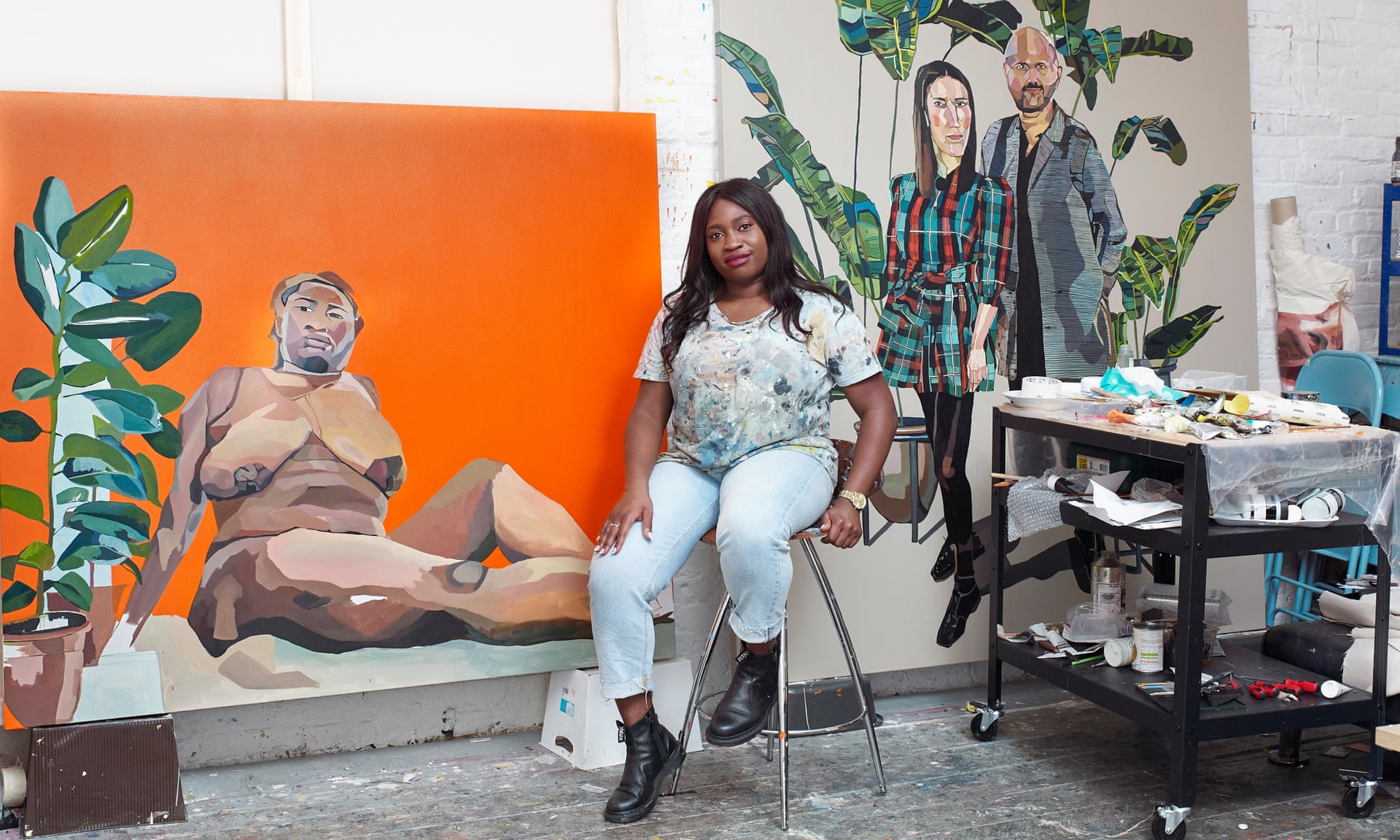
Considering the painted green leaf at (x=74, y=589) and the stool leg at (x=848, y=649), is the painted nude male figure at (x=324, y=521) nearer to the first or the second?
the painted green leaf at (x=74, y=589)

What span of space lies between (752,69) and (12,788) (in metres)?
2.41

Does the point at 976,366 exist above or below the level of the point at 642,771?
above

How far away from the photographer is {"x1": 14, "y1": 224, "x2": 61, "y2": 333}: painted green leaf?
2420mm

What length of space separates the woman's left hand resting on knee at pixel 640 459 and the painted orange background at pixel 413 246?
0.18 metres

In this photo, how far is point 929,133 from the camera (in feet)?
10.2

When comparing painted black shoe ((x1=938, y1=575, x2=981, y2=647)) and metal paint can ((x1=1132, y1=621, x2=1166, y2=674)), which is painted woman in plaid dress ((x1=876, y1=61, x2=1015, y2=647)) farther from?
metal paint can ((x1=1132, y1=621, x2=1166, y2=674))

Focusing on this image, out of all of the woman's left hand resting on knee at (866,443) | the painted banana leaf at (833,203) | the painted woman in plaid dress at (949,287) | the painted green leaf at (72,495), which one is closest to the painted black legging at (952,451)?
the painted woman in plaid dress at (949,287)

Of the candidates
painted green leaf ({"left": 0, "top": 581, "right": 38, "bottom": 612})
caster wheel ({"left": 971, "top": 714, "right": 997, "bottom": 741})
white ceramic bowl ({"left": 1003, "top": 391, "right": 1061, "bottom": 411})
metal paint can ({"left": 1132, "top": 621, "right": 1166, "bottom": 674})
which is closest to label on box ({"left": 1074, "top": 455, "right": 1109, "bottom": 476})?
white ceramic bowl ({"left": 1003, "top": 391, "right": 1061, "bottom": 411})

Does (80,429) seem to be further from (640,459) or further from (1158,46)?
(1158,46)

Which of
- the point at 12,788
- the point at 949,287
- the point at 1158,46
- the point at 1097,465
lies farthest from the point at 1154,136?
the point at 12,788

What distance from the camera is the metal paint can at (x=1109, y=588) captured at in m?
2.73

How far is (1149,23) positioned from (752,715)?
2.36m

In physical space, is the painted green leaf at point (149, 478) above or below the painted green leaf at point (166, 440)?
below

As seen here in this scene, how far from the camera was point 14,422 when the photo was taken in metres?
2.43
